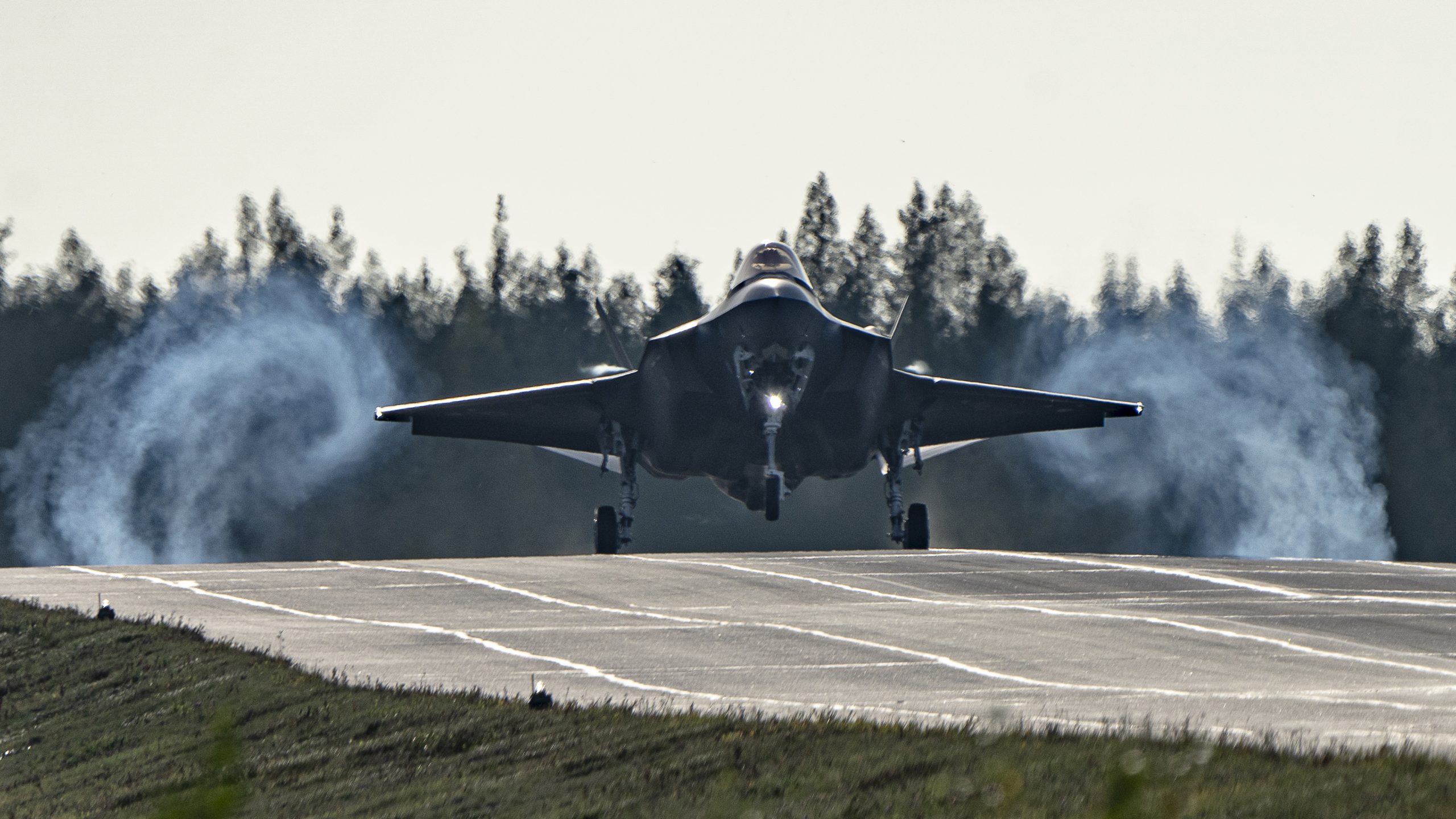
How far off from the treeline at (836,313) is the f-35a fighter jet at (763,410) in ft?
83.3

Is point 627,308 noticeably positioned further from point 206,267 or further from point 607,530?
point 607,530

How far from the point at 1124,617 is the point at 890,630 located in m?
2.82

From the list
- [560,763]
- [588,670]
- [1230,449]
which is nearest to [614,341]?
[588,670]

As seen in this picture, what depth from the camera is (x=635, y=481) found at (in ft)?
92.9

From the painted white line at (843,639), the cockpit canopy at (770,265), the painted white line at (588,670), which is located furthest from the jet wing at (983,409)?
the painted white line at (588,670)

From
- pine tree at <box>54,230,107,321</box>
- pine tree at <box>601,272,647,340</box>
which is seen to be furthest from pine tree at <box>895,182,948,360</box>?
pine tree at <box>54,230,107,321</box>

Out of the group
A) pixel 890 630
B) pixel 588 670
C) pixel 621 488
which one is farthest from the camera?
pixel 621 488

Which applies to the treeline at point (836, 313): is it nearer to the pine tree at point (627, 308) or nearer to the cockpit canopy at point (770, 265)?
the pine tree at point (627, 308)

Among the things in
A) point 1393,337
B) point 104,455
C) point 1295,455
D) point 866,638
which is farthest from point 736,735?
point 1393,337

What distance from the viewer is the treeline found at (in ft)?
207

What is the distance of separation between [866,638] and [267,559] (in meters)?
56.7

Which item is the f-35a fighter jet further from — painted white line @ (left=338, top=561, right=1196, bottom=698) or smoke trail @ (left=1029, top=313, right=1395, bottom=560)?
smoke trail @ (left=1029, top=313, right=1395, bottom=560)

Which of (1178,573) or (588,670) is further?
(1178,573)

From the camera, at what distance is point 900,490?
28.1 metres
